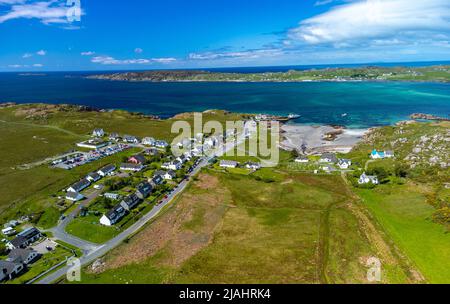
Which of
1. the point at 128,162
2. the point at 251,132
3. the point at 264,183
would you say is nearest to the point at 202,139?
the point at 251,132

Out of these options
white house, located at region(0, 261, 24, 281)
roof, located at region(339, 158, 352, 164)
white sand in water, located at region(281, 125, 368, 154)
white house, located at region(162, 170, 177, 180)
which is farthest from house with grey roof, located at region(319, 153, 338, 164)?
white house, located at region(0, 261, 24, 281)

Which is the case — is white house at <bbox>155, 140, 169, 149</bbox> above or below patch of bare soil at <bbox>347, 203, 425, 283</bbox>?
above

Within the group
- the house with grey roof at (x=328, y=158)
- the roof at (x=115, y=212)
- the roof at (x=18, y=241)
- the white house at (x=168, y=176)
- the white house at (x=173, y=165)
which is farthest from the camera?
the house with grey roof at (x=328, y=158)

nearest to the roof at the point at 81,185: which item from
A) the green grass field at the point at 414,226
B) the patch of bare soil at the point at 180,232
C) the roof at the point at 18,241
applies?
the roof at the point at 18,241

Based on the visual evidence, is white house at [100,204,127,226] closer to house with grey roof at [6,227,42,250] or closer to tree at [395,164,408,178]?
house with grey roof at [6,227,42,250]

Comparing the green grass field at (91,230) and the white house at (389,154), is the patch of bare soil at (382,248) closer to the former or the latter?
the white house at (389,154)

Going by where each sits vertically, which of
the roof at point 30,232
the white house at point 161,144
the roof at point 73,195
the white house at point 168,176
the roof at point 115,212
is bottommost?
the roof at point 30,232

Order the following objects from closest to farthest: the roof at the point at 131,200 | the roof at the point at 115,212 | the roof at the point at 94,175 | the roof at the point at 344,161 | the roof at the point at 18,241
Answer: the roof at the point at 18,241
the roof at the point at 115,212
the roof at the point at 131,200
the roof at the point at 94,175
the roof at the point at 344,161
